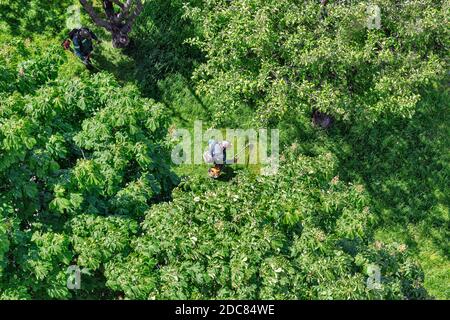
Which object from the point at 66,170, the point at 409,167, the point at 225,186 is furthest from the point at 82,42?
the point at 409,167

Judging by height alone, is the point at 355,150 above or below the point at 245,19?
below

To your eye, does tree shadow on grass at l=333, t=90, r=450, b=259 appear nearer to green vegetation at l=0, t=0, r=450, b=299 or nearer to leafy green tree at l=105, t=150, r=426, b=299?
green vegetation at l=0, t=0, r=450, b=299

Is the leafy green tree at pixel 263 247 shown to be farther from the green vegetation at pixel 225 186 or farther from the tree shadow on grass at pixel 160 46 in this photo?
the tree shadow on grass at pixel 160 46

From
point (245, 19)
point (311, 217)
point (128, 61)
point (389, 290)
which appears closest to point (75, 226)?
point (311, 217)

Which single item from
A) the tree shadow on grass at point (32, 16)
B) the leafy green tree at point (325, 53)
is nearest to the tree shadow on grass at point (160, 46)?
the tree shadow on grass at point (32, 16)

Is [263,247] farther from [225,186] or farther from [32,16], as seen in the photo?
[32,16]

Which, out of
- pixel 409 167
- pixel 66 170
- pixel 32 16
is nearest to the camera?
pixel 66 170

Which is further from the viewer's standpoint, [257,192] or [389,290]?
[257,192]
